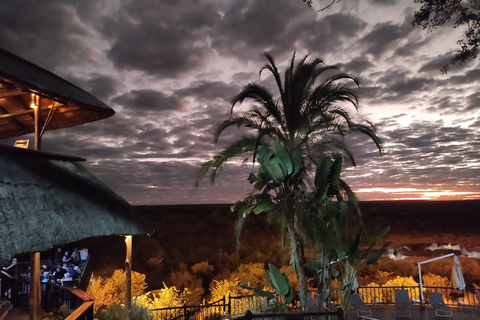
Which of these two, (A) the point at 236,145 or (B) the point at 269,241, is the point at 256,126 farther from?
(B) the point at 269,241

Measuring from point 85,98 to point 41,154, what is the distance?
1659mm

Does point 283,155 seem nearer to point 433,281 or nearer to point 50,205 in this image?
point 50,205

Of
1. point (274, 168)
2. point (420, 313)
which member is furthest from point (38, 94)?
point (420, 313)

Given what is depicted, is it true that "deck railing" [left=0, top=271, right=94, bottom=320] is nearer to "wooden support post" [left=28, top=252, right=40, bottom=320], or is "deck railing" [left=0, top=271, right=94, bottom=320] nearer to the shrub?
the shrub

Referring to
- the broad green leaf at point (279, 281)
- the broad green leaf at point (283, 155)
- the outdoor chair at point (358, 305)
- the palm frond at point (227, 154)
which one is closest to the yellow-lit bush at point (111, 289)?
the palm frond at point (227, 154)

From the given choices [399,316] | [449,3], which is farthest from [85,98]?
[399,316]

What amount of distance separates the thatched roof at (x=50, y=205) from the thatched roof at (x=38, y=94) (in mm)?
1250

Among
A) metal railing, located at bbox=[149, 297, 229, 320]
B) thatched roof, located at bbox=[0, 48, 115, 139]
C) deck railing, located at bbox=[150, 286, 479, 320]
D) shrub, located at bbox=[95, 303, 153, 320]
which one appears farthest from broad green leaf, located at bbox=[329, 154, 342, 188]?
shrub, located at bbox=[95, 303, 153, 320]

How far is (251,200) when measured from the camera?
35.2 ft

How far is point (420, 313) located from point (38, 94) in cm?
1552

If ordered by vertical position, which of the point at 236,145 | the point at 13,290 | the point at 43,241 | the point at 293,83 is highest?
the point at 293,83

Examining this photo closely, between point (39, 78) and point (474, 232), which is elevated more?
point (39, 78)

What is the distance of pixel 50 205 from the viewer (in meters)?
6.38

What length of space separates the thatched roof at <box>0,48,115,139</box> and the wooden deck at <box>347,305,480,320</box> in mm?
11864
